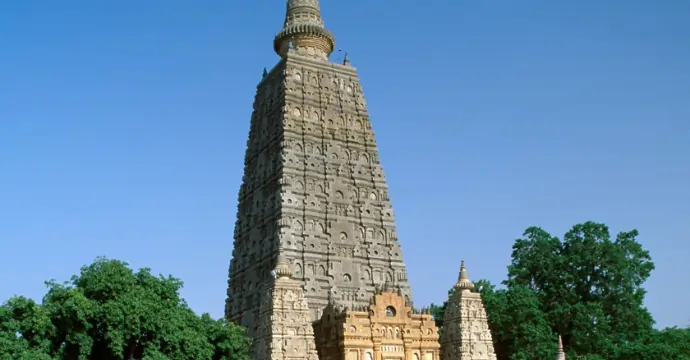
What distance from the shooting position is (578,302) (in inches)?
2259

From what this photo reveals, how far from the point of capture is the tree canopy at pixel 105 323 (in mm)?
38469

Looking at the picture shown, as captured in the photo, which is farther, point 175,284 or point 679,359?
point 679,359

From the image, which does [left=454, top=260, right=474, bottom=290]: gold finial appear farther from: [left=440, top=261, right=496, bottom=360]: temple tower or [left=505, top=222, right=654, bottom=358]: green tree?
[left=505, top=222, right=654, bottom=358]: green tree

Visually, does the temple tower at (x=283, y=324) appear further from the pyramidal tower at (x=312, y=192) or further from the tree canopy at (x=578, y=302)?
the tree canopy at (x=578, y=302)

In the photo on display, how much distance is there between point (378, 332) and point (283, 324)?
654 cm

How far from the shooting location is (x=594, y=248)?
59438 millimetres

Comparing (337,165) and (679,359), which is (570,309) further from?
(337,165)

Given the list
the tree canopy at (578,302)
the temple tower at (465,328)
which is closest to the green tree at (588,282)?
the tree canopy at (578,302)

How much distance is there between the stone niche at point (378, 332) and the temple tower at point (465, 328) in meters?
1.28

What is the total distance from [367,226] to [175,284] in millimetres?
16473

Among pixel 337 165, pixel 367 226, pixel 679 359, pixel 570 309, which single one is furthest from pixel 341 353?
pixel 679 359

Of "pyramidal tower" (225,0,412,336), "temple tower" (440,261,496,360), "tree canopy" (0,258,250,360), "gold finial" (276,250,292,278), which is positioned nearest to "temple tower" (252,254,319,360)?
"gold finial" (276,250,292,278)

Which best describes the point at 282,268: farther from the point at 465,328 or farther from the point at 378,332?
the point at 465,328

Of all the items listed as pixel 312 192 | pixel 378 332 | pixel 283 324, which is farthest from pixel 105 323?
pixel 312 192
